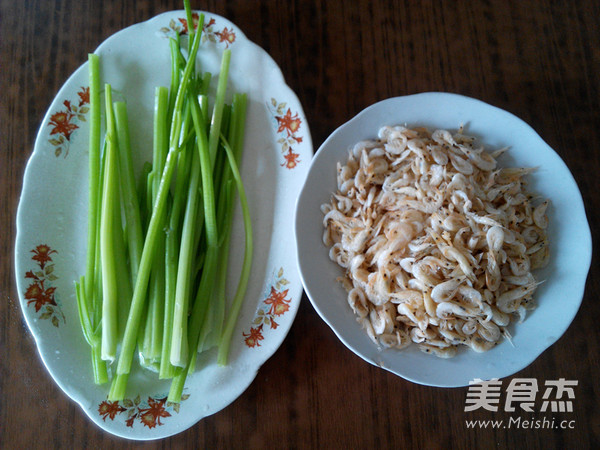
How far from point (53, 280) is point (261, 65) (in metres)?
0.89

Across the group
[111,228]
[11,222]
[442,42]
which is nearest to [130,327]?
[111,228]

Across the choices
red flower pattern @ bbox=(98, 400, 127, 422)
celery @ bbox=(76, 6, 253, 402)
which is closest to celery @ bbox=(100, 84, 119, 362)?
celery @ bbox=(76, 6, 253, 402)

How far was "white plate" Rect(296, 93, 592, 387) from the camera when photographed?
1.11 m

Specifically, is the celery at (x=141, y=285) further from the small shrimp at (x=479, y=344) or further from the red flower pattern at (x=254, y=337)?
the small shrimp at (x=479, y=344)

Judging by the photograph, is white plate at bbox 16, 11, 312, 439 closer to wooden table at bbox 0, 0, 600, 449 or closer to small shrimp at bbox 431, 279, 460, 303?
wooden table at bbox 0, 0, 600, 449

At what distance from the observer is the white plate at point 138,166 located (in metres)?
1.24

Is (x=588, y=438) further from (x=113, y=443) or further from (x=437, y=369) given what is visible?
(x=113, y=443)

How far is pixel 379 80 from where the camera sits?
1452 millimetres

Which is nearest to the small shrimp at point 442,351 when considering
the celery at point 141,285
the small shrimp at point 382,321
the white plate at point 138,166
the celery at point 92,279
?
the small shrimp at point 382,321

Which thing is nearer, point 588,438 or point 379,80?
point 588,438

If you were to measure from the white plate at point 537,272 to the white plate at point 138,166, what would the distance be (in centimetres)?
13

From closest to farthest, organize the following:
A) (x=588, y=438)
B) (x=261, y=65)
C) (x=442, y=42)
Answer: (x=588, y=438) < (x=261, y=65) < (x=442, y=42)

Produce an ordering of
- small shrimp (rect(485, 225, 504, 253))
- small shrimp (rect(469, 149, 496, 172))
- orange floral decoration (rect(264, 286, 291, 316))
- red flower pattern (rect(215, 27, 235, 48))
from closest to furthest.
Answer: small shrimp (rect(485, 225, 504, 253)) < small shrimp (rect(469, 149, 496, 172)) < orange floral decoration (rect(264, 286, 291, 316)) < red flower pattern (rect(215, 27, 235, 48))

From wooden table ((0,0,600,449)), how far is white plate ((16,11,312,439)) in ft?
0.30
